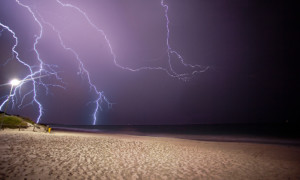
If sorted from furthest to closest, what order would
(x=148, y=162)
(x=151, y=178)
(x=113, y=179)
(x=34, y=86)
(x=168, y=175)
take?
1. (x=34, y=86)
2. (x=148, y=162)
3. (x=168, y=175)
4. (x=151, y=178)
5. (x=113, y=179)

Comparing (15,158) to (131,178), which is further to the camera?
(15,158)

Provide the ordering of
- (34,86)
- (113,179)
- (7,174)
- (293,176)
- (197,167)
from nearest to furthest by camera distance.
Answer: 1. (7,174)
2. (113,179)
3. (293,176)
4. (197,167)
5. (34,86)

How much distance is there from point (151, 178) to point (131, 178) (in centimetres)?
47

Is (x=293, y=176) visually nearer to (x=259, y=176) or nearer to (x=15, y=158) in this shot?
(x=259, y=176)

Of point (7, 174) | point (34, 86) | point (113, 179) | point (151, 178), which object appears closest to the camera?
point (7, 174)

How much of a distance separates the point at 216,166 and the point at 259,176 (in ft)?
3.81

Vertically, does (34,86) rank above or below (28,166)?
above

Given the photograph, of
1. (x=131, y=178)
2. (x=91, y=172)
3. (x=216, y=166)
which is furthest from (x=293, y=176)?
(x=91, y=172)

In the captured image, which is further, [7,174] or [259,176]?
[259,176]

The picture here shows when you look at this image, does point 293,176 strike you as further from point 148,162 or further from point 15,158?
point 15,158

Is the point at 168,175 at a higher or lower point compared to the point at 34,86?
lower

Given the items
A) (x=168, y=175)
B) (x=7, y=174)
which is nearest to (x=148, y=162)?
(x=168, y=175)

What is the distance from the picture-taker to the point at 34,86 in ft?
61.5

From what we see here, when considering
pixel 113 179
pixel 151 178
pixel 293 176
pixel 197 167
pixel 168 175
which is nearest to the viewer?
pixel 113 179
